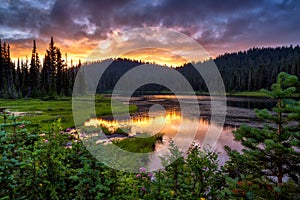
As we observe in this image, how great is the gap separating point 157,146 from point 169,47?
26.1ft

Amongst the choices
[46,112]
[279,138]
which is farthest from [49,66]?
[279,138]

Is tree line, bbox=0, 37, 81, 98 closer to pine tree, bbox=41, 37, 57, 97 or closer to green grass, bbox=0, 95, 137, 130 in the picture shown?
pine tree, bbox=41, 37, 57, 97

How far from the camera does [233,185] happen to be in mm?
2770

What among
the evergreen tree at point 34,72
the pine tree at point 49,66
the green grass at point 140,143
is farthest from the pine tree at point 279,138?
the pine tree at point 49,66

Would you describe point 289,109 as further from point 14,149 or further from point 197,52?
point 197,52

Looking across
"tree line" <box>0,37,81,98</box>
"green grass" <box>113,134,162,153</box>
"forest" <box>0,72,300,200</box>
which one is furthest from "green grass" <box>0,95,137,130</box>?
"tree line" <box>0,37,81,98</box>

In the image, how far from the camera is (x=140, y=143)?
16.2 metres

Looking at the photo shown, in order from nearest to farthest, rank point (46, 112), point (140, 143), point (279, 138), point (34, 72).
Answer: point (279, 138) → point (140, 143) → point (46, 112) → point (34, 72)

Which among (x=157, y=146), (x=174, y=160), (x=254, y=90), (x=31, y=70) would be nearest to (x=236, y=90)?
(x=254, y=90)

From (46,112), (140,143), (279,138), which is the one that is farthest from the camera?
(46,112)

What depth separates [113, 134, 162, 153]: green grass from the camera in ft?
47.4

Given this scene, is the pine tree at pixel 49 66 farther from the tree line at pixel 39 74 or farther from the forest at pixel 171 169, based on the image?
the forest at pixel 171 169

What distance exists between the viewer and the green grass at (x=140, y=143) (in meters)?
14.5

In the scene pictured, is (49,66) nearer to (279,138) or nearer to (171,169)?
(171,169)
